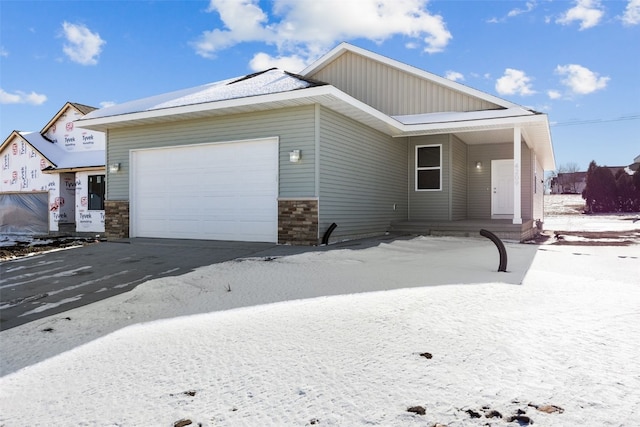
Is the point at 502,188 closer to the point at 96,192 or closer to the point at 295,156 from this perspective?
the point at 295,156

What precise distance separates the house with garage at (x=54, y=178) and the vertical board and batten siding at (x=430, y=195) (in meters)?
10.9

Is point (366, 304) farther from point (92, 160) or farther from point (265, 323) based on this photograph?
point (92, 160)

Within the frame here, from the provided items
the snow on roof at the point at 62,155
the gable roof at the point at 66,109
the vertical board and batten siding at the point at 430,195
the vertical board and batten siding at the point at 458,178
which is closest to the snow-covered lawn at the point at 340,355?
the vertical board and batten siding at the point at 430,195

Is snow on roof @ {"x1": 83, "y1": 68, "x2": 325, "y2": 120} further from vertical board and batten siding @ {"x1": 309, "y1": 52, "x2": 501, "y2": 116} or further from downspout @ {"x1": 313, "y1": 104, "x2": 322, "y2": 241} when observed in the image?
vertical board and batten siding @ {"x1": 309, "y1": 52, "x2": 501, "y2": 116}

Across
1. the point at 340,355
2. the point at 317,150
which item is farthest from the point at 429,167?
the point at 340,355

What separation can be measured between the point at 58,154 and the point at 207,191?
34.6 ft

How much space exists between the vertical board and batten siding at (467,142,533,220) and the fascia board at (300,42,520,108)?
9.49 ft

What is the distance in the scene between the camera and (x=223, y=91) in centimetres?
943

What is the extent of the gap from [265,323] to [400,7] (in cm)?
1055

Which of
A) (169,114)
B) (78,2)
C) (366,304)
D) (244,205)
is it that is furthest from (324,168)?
(78,2)

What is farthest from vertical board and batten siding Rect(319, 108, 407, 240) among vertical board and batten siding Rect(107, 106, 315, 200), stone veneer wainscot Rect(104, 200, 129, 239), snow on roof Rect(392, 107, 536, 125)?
stone veneer wainscot Rect(104, 200, 129, 239)

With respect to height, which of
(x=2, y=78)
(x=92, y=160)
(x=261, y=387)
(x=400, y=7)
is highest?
(x=400, y=7)

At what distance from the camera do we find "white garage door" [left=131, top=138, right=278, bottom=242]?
9.11 m

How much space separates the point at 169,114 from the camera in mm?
9406
